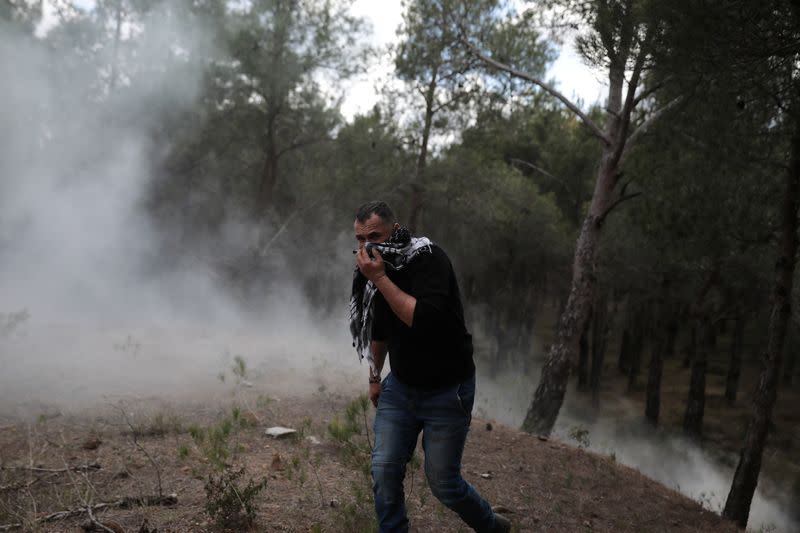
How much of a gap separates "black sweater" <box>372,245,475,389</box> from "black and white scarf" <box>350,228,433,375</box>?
0.12 feet

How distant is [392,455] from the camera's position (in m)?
2.82

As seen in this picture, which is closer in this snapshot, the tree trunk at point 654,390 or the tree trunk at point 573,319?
the tree trunk at point 573,319

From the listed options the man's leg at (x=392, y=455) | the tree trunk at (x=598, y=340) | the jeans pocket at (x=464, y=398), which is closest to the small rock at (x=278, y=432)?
the man's leg at (x=392, y=455)

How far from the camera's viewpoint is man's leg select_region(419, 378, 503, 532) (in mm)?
2846

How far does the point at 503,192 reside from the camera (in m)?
17.3

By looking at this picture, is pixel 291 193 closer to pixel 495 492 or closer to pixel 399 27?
pixel 399 27

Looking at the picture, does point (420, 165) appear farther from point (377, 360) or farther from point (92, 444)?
point (377, 360)

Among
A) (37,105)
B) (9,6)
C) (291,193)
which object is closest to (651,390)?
(291,193)

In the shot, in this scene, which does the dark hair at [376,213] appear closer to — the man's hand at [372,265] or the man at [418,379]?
the man at [418,379]

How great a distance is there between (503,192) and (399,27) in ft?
21.2

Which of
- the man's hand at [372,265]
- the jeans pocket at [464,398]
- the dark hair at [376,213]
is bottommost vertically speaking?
the jeans pocket at [464,398]

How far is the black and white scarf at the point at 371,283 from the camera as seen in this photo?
113 inches

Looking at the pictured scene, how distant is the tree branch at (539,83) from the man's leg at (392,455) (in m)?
6.54

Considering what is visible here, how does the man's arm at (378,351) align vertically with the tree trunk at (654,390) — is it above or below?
above
